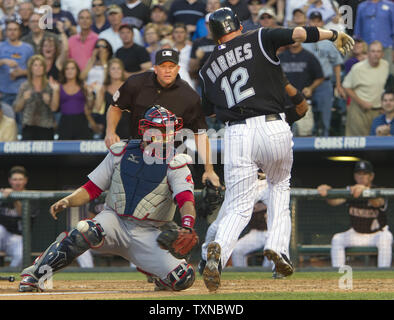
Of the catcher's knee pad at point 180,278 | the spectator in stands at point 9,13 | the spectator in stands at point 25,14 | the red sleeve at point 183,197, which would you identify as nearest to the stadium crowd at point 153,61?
the spectator in stands at point 25,14

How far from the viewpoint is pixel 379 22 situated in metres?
10.7

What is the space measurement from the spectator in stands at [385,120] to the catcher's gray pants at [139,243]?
452 centimetres

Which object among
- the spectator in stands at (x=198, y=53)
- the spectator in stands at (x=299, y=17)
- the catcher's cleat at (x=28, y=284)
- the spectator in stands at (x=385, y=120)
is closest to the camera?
the catcher's cleat at (x=28, y=284)

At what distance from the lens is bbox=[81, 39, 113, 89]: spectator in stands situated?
10.5 m

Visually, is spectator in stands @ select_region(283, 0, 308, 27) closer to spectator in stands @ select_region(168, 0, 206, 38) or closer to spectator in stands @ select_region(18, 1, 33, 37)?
spectator in stands @ select_region(168, 0, 206, 38)

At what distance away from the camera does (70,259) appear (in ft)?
18.2

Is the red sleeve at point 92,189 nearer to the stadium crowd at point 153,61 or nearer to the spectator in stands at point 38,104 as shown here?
the stadium crowd at point 153,61

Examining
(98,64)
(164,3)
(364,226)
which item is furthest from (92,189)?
(164,3)

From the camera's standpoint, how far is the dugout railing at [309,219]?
8.80 meters

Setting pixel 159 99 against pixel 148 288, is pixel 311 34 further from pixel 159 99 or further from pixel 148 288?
pixel 148 288

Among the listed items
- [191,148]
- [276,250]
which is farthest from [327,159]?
[276,250]

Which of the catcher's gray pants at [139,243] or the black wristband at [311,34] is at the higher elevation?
the black wristband at [311,34]

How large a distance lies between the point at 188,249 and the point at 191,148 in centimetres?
418

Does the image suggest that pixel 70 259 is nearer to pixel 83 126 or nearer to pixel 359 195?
pixel 359 195
